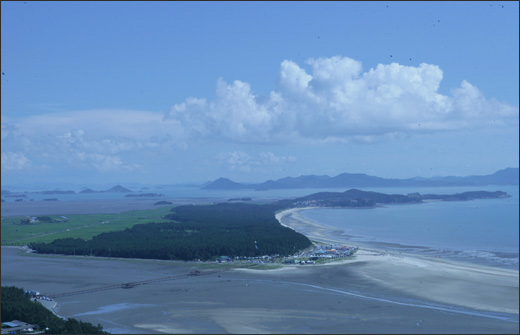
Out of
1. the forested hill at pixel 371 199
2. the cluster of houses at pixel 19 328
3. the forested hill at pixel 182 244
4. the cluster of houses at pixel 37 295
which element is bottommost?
the cluster of houses at pixel 37 295

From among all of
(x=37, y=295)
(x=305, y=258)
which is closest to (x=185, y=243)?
A: (x=305, y=258)

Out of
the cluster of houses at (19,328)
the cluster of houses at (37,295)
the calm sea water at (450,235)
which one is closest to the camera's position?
the cluster of houses at (19,328)

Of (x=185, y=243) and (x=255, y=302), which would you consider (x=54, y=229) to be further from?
(x=255, y=302)

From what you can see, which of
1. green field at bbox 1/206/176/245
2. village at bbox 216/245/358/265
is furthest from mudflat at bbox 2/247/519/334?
green field at bbox 1/206/176/245

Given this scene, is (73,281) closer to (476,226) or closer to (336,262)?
(336,262)

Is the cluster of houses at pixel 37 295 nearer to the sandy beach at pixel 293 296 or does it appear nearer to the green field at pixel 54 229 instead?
the sandy beach at pixel 293 296

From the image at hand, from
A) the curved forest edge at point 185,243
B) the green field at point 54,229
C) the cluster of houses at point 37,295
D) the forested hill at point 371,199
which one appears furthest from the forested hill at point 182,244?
the forested hill at point 371,199

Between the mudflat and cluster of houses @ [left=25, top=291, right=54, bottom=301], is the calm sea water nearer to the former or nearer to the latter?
the mudflat
